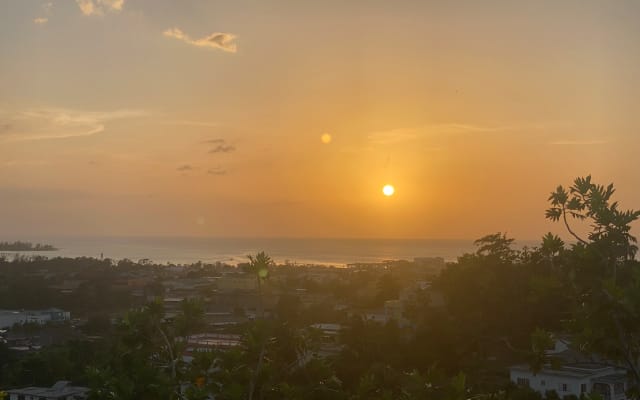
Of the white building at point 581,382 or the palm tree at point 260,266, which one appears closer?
the palm tree at point 260,266

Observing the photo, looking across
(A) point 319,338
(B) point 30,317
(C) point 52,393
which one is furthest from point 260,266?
(B) point 30,317

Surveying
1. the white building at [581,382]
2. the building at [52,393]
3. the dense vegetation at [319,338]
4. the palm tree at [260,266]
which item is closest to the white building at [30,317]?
the building at [52,393]

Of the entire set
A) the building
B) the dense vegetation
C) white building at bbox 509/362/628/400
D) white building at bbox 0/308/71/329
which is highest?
the dense vegetation

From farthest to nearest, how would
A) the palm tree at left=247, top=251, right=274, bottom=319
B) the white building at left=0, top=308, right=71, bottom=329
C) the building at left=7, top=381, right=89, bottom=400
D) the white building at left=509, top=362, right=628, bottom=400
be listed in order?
the white building at left=0, top=308, right=71, bottom=329
the building at left=7, top=381, right=89, bottom=400
the white building at left=509, top=362, right=628, bottom=400
the palm tree at left=247, top=251, right=274, bottom=319

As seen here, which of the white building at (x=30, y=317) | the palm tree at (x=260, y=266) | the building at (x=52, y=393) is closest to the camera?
the palm tree at (x=260, y=266)

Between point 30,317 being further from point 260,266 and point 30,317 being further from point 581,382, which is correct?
point 260,266

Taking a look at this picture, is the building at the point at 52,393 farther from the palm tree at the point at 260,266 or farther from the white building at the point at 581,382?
the palm tree at the point at 260,266

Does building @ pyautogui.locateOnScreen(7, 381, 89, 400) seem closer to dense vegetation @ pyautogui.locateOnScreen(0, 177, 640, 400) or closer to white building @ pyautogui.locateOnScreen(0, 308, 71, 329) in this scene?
dense vegetation @ pyautogui.locateOnScreen(0, 177, 640, 400)

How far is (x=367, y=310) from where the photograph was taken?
4106cm

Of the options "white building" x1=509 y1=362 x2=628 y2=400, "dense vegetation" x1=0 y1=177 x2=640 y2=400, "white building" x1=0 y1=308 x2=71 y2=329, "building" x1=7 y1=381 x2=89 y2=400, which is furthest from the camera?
"white building" x1=0 y1=308 x2=71 y2=329

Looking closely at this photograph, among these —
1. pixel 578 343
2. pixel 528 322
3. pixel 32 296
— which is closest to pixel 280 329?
pixel 578 343

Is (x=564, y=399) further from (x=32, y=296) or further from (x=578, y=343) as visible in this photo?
(x=32, y=296)

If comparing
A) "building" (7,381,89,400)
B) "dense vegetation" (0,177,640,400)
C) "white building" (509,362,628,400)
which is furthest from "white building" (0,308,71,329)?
"white building" (509,362,628,400)

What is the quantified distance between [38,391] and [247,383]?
15.8 metres
